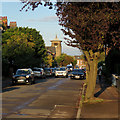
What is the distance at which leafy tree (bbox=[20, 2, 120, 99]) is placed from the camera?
12.3 meters

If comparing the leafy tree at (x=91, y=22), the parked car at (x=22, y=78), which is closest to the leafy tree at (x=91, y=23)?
the leafy tree at (x=91, y=22)

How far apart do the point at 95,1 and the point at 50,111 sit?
16.9 feet

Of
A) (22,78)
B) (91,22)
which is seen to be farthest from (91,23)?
(22,78)

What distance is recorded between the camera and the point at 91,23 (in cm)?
1267

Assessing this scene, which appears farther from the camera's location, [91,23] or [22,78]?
[22,78]

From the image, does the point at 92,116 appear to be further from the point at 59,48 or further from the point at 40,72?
the point at 59,48

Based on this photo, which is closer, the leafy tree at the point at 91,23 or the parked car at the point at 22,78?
the leafy tree at the point at 91,23

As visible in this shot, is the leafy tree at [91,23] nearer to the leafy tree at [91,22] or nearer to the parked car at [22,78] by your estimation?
the leafy tree at [91,22]

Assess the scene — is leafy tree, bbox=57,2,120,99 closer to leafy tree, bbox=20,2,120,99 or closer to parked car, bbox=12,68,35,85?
leafy tree, bbox=20,2,120,99

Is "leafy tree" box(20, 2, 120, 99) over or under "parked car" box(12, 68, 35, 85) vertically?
over

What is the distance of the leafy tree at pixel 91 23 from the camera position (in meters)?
12.3

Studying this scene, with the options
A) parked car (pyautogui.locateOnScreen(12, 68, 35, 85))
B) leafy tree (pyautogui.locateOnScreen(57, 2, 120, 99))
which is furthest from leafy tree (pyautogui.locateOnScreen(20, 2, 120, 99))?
parked car (pyautogui.locateOnScreen(12, 68, 35, 85))

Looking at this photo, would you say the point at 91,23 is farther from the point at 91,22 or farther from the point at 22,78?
the point at 22,78

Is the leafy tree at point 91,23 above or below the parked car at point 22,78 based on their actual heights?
above
